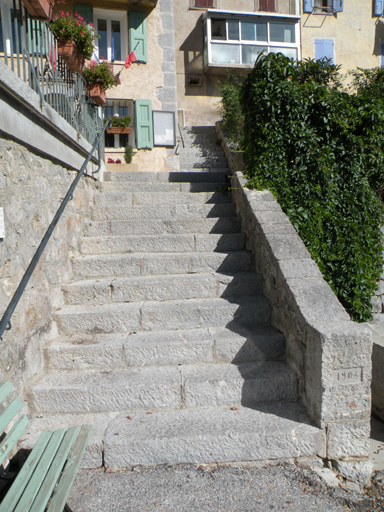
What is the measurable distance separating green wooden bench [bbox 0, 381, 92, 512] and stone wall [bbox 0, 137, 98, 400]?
41 cm

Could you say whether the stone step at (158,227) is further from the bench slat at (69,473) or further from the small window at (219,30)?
the small window at (219,30)

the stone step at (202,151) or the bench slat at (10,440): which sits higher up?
the stone step at (202,151)

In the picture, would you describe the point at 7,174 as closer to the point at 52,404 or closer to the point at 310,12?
the point at 52,404

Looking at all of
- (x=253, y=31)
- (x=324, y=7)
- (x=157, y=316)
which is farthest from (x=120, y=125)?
(x=324, y=7)

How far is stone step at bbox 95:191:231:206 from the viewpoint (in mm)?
5027

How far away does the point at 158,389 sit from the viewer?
8.85 ft

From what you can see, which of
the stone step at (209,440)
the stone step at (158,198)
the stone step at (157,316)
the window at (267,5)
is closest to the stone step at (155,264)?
the stone step at (157,316)

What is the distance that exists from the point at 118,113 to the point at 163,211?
7.12 metres

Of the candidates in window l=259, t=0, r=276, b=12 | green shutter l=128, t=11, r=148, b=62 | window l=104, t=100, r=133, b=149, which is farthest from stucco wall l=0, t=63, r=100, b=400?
window l=259, t=0, r=276, b=12

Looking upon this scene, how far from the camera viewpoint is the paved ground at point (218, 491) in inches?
82.1

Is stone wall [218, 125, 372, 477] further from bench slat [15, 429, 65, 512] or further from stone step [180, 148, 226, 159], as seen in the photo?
stone step [180, 148, 226, 159]

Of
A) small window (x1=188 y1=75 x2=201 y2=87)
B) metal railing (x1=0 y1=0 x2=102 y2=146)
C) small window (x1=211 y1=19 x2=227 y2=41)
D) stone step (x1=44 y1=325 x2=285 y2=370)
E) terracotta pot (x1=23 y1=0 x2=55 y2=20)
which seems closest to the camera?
metal railing (x1=0 y1=0 x2=102 y2=146)

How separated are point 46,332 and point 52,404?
0.60 meters

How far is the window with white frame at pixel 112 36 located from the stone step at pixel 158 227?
319 inches
